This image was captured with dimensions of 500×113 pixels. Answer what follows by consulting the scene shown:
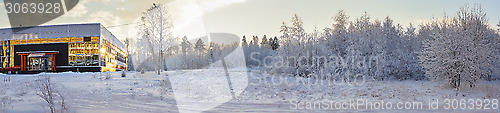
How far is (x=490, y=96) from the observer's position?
56.1 ft

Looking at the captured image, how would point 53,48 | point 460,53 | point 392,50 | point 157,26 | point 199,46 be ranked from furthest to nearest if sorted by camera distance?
1. point 199,46
2. point 53,48
3. point 157,26
4. point 392,50
5. point 460,53

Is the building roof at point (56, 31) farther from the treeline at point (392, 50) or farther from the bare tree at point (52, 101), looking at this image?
the bare tree at point (52, 101)

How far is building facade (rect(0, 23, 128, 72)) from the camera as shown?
35.5 meters

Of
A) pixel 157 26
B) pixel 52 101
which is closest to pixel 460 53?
pixel 52 101

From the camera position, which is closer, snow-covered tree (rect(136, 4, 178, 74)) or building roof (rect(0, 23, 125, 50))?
snow-covered tree (rect(136, 4, 178, 74))

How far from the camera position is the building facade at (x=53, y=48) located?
116 ft

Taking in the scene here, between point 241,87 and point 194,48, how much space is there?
65.3 meters

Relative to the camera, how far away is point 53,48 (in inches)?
1406

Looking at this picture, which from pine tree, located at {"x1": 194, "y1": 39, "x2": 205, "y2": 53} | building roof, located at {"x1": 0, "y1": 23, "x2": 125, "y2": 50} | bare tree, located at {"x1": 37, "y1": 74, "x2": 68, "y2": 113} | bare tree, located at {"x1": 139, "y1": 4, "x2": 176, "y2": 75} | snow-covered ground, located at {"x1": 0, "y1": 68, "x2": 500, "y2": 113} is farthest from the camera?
pine tree, located at {"x1": 194, "y1": 39, "x2": 205, "y2": 53}

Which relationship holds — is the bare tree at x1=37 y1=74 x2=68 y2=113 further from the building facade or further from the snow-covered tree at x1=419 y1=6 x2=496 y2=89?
the building facade

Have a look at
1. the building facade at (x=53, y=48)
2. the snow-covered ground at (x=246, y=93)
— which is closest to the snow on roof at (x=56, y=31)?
the building facade at (x=53, y=48)

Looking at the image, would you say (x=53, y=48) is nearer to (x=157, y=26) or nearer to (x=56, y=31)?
(x=56, y=31)

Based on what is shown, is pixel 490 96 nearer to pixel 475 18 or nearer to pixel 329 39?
pixel 475 18

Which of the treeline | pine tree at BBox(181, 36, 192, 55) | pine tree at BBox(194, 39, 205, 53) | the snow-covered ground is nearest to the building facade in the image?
the snow-covered ground
